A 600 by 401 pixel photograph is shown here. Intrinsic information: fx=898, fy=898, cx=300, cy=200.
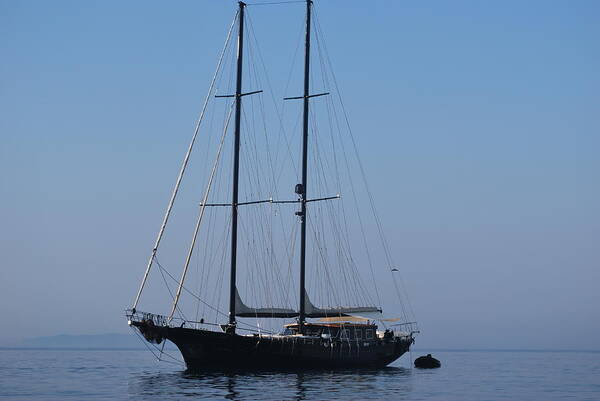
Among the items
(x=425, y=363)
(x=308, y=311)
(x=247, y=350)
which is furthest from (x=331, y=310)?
(x=425, y=363)

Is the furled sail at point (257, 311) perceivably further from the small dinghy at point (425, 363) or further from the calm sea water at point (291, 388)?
the small dinghy at point (425, 363)

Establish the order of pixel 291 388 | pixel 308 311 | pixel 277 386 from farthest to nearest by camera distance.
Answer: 1. pixel 308 311
2. pixel 277 386
3. pixel 291 388

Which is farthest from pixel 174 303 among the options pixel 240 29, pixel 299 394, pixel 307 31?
pixel 307 31

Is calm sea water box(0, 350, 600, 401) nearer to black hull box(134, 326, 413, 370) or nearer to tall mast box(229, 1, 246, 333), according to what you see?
black hull box(134, 326, 413, 370)

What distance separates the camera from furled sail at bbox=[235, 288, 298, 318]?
73.9m

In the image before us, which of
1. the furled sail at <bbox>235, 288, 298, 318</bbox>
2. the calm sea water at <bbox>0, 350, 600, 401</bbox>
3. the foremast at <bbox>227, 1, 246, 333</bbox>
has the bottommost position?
the calm sea water at <bbox>0, 350, 600, 401</bbox>

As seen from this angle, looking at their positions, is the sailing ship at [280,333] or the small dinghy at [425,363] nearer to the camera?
the sailing ship at [280,333]

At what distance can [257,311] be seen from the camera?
7531cm

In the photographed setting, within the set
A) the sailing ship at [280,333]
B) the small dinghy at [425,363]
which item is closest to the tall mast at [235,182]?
the sailing ship at [280,333]

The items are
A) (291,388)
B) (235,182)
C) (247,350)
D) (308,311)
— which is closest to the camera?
(291,388)

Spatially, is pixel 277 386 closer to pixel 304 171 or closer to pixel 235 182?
pixel 235 182

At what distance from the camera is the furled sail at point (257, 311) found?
73.9 metres

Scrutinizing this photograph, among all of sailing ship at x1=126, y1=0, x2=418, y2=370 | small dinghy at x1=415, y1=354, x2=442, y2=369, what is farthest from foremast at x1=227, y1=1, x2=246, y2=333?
small dinghy at x1=415, y1=354, x2=442, y2=369

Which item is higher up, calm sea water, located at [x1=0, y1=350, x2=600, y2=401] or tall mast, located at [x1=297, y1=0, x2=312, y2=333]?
tall mast, located at [x1=297, y1=0, x2=312, y2=333]
